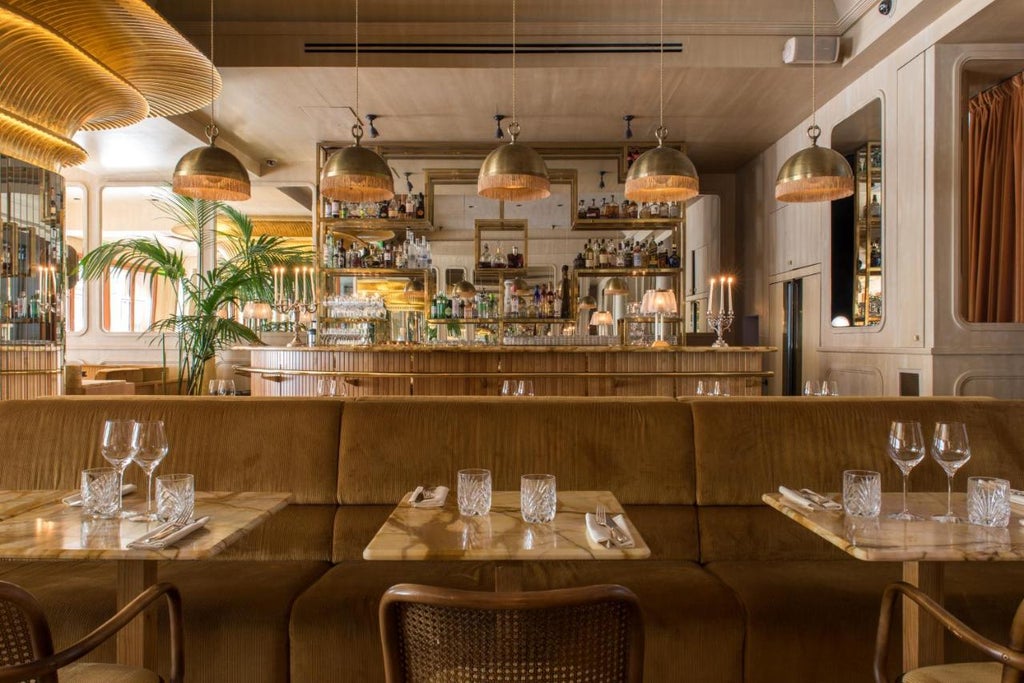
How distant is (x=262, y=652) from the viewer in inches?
73.7

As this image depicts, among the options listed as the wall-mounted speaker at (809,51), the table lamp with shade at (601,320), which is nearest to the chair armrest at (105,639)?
the wall-mounted speaker at (809,51)

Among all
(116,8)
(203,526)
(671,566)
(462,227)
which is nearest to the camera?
(203,526)

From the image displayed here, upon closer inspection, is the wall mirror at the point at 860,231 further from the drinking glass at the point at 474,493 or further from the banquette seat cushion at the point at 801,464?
the drinking glass at the point at 474,493

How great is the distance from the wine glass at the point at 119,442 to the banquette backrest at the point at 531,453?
81cm

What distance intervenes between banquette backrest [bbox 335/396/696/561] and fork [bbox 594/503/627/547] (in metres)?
0.70

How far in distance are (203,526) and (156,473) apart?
0.97 metres

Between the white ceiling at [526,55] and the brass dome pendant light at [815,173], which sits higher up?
the white ceiling at [526,55]

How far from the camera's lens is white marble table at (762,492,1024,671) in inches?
53.3

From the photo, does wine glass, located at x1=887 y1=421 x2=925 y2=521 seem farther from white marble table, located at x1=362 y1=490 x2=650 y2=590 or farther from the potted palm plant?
the potted palm plant

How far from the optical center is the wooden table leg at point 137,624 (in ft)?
5.18

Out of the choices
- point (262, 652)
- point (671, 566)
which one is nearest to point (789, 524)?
point (671, 566)

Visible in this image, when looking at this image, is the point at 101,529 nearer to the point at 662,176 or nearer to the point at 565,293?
the point at 662,176

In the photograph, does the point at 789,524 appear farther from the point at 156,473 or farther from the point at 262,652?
the point at 156,473

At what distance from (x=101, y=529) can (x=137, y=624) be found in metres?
0.28
